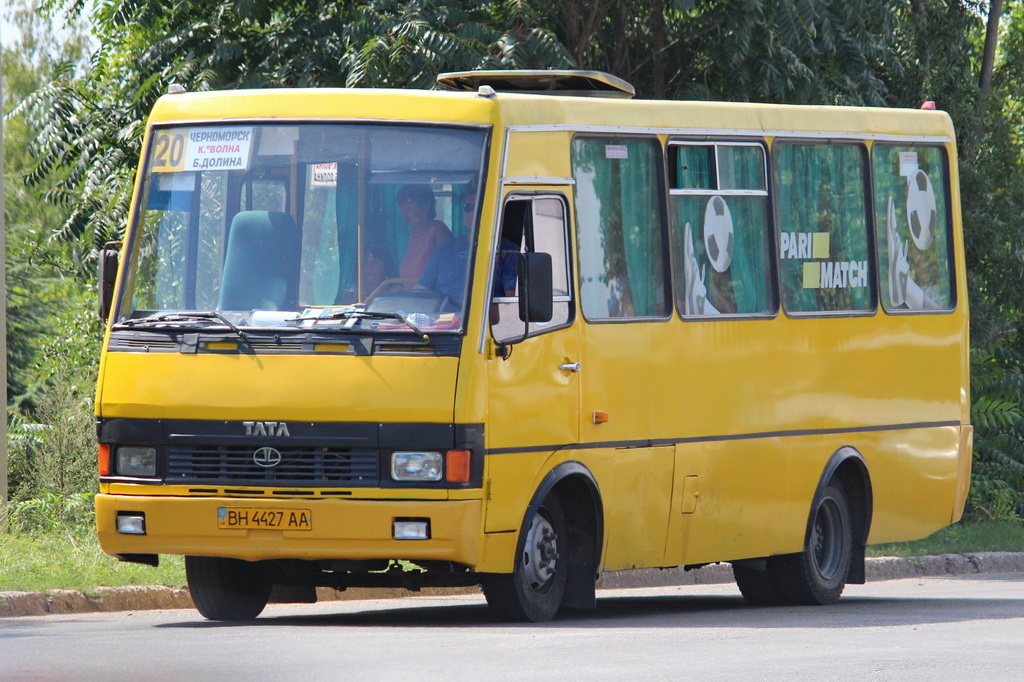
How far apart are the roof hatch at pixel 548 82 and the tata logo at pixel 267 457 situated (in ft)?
10.9

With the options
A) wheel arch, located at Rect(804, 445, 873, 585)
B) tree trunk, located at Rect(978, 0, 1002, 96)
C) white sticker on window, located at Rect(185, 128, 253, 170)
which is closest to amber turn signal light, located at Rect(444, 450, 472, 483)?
white sticker on window, located at Rect(185, 128, 253, 170)

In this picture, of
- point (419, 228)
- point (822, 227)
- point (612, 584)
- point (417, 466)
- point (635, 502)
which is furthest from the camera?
point (612, 584)

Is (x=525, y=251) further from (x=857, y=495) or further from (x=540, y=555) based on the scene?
(x=857, y=495)

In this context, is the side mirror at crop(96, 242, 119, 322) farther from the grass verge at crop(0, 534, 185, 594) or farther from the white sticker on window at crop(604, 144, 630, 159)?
the white sticker on window at crop(604, 144, 630, 159)

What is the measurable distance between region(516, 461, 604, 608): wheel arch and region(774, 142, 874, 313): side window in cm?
244

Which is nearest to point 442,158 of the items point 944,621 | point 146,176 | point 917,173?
point 146,176

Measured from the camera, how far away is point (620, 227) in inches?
453

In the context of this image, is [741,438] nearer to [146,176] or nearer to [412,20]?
[146,176]

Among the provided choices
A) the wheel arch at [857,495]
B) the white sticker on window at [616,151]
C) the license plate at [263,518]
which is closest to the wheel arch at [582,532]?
the license plate at [263,518]

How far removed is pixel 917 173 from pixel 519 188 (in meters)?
4.71

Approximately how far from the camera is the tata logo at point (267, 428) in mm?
10133

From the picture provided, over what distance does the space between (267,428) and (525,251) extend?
1.69 m

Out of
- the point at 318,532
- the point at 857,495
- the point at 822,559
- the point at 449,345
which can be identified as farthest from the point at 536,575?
the point at 857,495

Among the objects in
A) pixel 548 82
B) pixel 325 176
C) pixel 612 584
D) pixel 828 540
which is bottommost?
pixel 612 584
